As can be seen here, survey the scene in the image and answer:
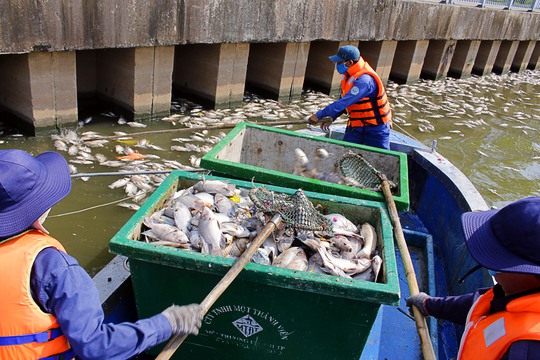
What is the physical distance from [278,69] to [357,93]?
7302mm

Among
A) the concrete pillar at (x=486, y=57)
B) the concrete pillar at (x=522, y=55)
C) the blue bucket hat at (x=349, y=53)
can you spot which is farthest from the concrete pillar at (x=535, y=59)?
the blue bucket hat at (x=349, y=53)

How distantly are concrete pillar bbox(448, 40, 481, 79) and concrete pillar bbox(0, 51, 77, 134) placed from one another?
16.3 m

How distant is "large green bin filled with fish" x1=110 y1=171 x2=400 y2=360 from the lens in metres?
2.63

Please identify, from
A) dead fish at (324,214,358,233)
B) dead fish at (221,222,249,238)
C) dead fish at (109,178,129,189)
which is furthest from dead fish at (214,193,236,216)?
dead fish at (109,178,129,189)

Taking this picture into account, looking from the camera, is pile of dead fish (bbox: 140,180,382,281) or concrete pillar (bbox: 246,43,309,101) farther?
concrete pillar (bbox: 246,43,309,101)

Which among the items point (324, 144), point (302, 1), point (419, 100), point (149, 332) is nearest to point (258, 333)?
point (149, 332)

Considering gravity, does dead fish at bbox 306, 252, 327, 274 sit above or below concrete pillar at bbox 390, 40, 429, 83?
above

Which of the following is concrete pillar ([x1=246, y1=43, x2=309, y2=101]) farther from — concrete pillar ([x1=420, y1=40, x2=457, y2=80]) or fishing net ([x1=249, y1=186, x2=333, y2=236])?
fishing net ([x1=249, y1=186, x2=333, y2=236])

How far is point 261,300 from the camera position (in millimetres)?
2779

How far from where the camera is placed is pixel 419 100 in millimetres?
15133

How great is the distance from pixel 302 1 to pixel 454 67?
1132 centimetres

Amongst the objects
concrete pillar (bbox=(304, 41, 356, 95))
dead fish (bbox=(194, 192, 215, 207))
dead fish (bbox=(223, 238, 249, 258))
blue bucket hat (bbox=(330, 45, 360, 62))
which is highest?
blue bucket hat (bbox=(330, 45, 360, 62))

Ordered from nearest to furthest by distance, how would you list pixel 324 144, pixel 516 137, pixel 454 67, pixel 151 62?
pixel 324 144
pixel 151 62
pixel 516 137
pixel 454 67

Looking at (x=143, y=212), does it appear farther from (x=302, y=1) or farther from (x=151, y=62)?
(x=302, y=1)
